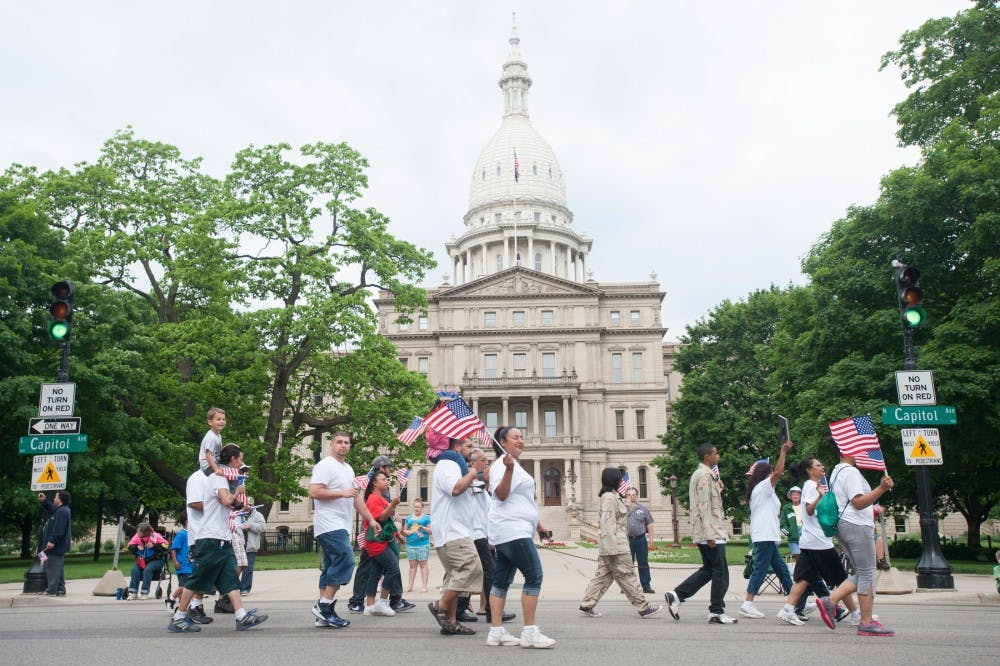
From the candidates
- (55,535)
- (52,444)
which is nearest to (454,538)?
(52,444)

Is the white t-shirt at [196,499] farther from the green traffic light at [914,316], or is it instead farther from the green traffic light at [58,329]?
the green traffic light at [914,316]

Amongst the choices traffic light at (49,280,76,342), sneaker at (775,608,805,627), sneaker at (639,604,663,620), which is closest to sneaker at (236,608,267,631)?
sneaker at (639,604,663,620)

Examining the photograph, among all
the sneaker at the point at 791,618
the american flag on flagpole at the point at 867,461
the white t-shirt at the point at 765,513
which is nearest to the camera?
the sneaker at the point at 791,618

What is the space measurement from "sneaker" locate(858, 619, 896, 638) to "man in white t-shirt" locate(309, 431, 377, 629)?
19.0 feet

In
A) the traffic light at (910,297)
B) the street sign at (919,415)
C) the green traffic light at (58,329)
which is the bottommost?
the street sign at (919,415)

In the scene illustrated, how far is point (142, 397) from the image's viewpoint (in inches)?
1411

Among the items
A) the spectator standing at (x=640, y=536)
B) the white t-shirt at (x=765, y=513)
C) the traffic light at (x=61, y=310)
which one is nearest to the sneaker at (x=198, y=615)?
the traffic light at (x=61, y=310)

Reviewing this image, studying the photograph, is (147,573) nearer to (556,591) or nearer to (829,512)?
(556,591)

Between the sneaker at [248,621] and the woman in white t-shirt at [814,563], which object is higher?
the woman in white t-shirt at [814,563]

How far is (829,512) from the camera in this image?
9.72 metres

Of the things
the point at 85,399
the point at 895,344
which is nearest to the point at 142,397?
the point at 85,399

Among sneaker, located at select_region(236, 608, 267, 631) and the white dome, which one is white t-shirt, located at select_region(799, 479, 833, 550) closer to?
sneaker, located at select_region(236, 608, 267, 631)

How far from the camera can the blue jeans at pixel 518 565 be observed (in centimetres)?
865

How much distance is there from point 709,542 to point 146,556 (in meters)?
11.2
